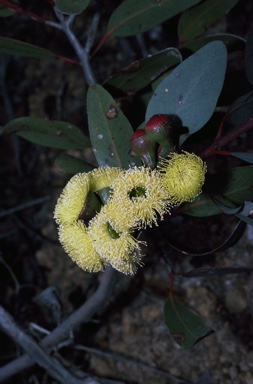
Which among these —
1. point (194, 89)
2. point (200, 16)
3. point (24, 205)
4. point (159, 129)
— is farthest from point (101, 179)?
point (24, 205)

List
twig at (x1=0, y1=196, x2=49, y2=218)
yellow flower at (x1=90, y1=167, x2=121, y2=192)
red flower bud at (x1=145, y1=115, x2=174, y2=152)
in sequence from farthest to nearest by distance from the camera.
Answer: twig at (x1=0, y1=196, x2=49, y2=218), yellow flower at (x1=90, y1=167, x2=121, y2=192), red flower bud at (x1=145, y1=115, x2=174, y2=152)

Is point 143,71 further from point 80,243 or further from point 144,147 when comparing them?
point 80,243

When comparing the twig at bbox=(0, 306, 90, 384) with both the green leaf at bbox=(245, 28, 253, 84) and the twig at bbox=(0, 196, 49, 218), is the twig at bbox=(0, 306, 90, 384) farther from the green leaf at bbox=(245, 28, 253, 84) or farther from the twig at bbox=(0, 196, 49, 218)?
the green leaf at bbox=(245, 28, 253, 84)

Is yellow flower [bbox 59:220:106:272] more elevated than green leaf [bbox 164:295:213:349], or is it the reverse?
yellow flower [bbox 59:220:106:272]

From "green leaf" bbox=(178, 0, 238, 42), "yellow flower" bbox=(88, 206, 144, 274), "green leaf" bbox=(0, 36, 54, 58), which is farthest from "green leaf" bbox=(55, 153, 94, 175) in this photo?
"green leaf" bbox=(178, 0, 238, 42)

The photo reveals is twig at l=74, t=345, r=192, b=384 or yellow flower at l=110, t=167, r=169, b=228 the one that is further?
twig at l=74, t=345, r=192, b=384

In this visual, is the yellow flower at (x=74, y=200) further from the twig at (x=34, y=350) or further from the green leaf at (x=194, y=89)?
the twig at (x=34, y=350)

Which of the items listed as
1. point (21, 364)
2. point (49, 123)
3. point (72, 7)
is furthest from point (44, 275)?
point (72, 7)
